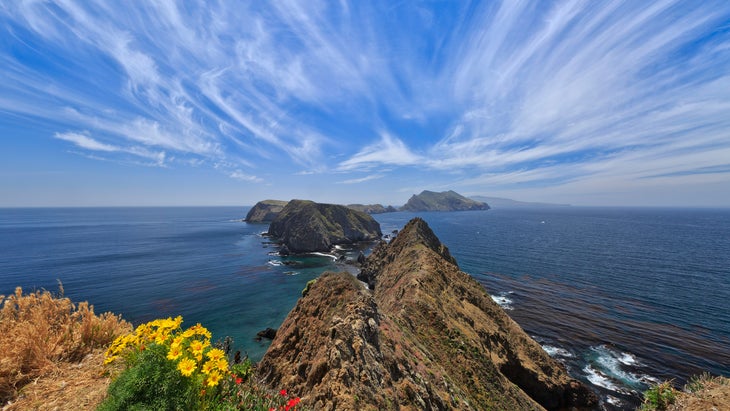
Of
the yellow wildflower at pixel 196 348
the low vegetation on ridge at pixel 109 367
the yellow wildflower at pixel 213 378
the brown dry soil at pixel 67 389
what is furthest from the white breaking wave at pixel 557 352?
the brown dry soil at pixel 67 389

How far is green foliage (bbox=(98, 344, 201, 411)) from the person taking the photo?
4120mm

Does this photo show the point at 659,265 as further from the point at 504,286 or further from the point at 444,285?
the point at 444,285

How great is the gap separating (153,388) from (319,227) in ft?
322

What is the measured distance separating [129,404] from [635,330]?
2110 inches

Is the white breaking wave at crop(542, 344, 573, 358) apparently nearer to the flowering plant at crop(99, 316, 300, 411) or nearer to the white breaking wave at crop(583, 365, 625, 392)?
the white breaking wave at crop(583, 365, 625, 392)

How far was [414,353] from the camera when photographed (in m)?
14.5

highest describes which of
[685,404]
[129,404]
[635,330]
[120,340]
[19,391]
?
[120,340]

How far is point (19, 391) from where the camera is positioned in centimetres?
532

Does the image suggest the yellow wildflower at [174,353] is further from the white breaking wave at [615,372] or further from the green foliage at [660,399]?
the white breaking wave at [615,372]

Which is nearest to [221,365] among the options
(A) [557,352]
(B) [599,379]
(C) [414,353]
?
(C) [414,353]

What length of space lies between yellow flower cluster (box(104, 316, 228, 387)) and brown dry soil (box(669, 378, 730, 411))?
15.6m

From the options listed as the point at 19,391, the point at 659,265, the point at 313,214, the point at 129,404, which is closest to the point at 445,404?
the point at 129,404

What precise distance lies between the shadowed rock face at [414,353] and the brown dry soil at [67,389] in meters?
4.94

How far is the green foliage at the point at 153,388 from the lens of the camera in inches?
162
